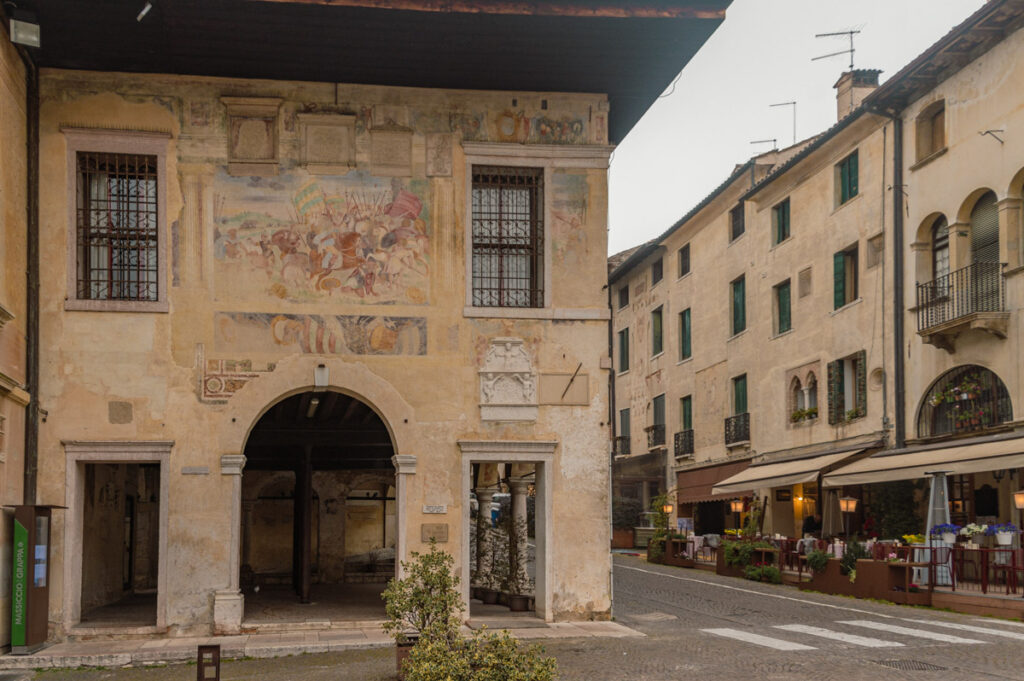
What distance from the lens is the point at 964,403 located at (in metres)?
24.2

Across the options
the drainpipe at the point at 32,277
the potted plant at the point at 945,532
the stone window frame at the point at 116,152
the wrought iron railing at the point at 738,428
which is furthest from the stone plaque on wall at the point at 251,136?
the wrought iron railing at the point at 738,428

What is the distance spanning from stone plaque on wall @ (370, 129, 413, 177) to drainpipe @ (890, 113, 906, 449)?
1315cm

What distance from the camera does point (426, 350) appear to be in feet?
58.1

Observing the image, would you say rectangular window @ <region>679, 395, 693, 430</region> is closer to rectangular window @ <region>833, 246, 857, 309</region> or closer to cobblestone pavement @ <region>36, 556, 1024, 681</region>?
rectangular window @ <region>833, 246, 857, 309</region>

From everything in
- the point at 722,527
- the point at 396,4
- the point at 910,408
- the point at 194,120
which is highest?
the point at 396,4

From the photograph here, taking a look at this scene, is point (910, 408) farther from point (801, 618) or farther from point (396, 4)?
point (396, 4)

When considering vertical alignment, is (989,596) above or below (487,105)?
below

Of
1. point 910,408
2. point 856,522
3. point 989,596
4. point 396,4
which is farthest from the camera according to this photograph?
point 856,522

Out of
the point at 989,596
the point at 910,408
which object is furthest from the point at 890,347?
the point at 989,596

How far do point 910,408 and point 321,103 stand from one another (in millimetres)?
14900

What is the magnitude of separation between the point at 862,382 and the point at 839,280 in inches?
109

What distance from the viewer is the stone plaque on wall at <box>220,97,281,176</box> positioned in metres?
17.4

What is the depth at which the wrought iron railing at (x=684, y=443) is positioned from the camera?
40031mm

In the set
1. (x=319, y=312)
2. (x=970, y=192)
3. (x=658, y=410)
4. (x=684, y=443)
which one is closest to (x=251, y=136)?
(x=319, y=312)
